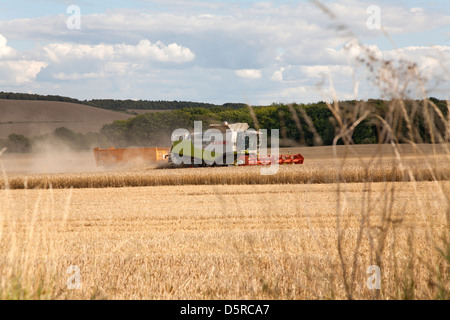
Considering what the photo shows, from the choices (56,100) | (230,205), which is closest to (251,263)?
(230,205)

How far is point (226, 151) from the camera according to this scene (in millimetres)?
26812

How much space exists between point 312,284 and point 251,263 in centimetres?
131

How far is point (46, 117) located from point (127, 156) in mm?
41624

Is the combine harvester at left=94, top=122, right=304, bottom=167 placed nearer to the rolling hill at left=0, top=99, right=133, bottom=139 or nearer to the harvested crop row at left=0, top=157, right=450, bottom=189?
the harvested crop row at left=0, top=157, right=450, bottom=189

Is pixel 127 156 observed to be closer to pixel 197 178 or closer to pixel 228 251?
pixel 197 178

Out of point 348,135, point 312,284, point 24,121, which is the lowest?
point 312,284

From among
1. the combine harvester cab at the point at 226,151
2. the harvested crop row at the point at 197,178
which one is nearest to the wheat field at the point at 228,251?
the harvested crop row at the point at 197,178

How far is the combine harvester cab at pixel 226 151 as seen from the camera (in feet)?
87.4

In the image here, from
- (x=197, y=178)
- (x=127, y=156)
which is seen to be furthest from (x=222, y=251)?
(x=127, y=156)

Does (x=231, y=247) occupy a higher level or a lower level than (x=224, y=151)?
lower

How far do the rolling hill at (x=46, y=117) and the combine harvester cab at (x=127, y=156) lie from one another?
30940 mm

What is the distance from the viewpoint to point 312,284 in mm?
6094
